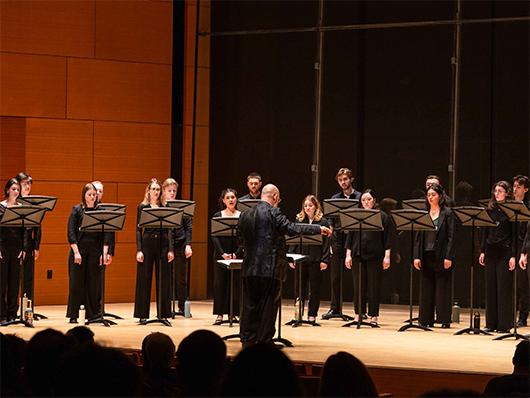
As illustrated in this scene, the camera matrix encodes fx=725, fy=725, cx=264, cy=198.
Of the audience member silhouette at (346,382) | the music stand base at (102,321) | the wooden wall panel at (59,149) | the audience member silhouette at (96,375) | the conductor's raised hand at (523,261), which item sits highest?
the wooden wall panel at (59,149)

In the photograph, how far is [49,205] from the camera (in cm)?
762

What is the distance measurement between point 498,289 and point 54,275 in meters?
5.59

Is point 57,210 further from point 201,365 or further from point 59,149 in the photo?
point 201,365

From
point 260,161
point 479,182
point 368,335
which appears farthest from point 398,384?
point 260,161

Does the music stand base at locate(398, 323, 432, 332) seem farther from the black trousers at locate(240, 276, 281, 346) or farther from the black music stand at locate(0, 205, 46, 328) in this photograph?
the black music stand at locate(0, 205, 46, 328)

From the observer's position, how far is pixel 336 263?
28.6ft

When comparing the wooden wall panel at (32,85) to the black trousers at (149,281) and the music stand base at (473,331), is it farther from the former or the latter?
the music stand base at (473,331)

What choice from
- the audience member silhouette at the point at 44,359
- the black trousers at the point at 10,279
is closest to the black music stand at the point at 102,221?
the black trousers at the point at 10,279

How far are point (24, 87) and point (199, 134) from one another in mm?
2492

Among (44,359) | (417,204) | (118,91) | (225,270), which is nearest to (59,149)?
(118,91)

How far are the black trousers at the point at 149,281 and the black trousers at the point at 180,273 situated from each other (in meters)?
0.70

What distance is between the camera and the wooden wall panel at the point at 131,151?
32.3 ft

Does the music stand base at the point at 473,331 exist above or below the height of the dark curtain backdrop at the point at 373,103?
below

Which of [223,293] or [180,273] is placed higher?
[180,273]
